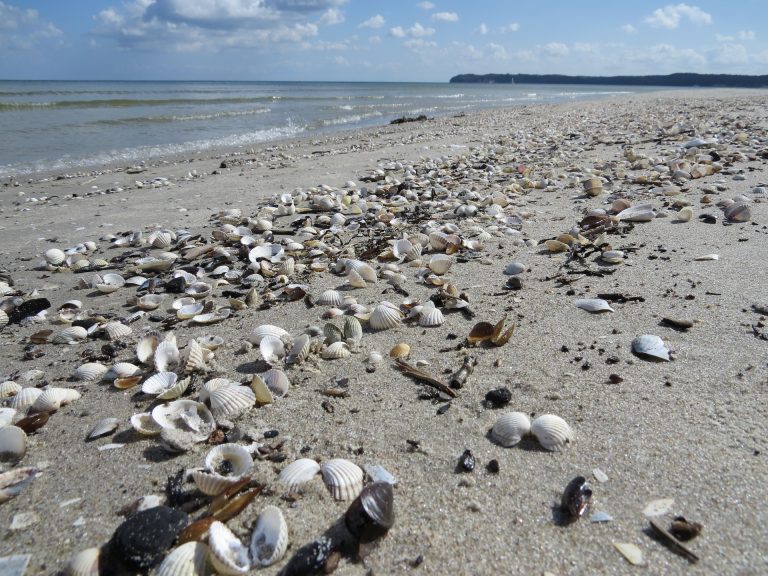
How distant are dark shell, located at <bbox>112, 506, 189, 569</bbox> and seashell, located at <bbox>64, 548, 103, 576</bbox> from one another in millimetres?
61

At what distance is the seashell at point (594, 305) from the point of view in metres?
3.01

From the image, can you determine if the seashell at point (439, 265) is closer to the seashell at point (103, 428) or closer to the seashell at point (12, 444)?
the seashell at point (103, 428)

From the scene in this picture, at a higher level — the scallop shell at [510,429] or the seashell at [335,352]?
the scallop shell at [510,429]

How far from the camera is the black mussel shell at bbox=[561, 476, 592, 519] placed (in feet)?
5.36

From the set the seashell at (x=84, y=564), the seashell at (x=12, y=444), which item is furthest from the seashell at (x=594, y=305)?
the seashell at (x=12, y=444)

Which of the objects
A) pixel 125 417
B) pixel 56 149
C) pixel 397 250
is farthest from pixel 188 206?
pixel 56 149

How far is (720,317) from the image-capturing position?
282 centimetres

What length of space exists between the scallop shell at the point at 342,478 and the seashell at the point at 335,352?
867 mm

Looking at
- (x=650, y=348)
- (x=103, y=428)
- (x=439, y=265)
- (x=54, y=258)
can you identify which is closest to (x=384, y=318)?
(x=439, y=265)

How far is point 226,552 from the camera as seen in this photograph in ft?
4.99

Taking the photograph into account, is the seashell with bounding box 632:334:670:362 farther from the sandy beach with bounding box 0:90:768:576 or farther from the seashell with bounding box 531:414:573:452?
the seashell with bounding box 531:414:573:452

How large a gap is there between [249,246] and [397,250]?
4.50 feet

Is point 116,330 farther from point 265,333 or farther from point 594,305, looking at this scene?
point 594,305

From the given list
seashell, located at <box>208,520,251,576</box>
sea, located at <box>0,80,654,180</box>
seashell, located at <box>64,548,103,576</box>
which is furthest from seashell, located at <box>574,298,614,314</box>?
sea, located at <box>0,80,654,180</box>
